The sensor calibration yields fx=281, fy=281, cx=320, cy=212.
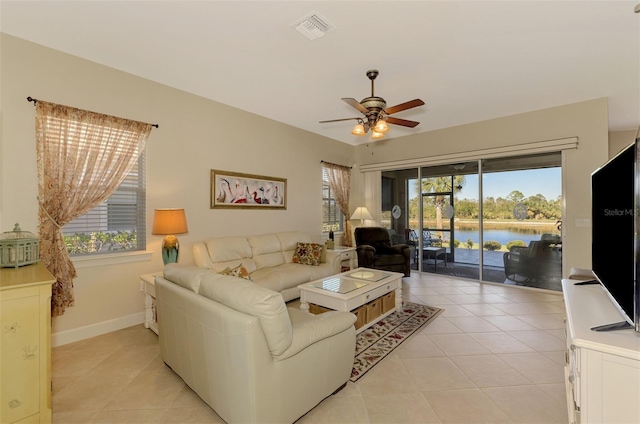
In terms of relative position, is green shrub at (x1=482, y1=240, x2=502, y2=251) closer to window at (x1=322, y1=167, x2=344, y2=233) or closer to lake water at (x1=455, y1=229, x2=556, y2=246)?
lake water at (x1=455, y1=229, x2=556, y2=246)

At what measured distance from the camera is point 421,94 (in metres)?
3.82

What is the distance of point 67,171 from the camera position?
9.16ft

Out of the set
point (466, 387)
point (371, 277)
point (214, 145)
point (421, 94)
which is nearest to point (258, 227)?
Answer: point (214, 145)

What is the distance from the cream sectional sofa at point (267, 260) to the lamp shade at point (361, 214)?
1.65 metres

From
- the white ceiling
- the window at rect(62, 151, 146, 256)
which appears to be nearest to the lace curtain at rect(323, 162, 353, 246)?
the white ceiling

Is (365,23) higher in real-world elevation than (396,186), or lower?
higher

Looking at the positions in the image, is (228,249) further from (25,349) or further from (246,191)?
(25,349)

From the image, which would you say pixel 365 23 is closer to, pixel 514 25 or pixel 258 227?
pixel 514 25

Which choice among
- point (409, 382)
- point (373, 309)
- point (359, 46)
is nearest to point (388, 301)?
point (373, 309)

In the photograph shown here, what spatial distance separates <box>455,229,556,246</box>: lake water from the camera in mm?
4625

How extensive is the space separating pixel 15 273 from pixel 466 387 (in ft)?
10.4

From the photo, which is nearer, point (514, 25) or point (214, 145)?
point (514, 25)

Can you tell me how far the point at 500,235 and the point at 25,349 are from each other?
585cm

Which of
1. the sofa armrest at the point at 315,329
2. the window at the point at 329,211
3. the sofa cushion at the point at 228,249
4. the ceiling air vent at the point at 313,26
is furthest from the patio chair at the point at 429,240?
the ceiling air vent at the point at 313,26
